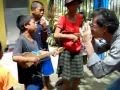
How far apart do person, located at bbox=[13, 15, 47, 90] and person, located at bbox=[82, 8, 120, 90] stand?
107cm

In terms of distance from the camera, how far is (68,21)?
16.0 ft

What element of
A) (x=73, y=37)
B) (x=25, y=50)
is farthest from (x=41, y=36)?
(x=25, y=50)

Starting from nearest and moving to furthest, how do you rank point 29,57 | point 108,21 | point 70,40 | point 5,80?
point 108,21
point 5,80
point 29,57
point 70,40

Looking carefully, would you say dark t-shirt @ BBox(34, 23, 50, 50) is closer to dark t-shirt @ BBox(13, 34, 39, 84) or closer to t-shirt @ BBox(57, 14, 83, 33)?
t-shirt @ BBox(57, 14, 83, 33)

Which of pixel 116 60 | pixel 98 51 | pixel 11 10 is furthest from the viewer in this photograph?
pixel 11 10

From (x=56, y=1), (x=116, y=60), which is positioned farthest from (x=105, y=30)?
(x=56, y=1)

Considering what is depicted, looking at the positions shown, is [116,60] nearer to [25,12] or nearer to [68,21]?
[68,21]

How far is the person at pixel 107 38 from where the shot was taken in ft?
9.95

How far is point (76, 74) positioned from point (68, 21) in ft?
2.66

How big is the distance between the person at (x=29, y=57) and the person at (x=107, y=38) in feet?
3.49

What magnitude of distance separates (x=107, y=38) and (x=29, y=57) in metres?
1.18

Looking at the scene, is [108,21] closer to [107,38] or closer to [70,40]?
[107,38]

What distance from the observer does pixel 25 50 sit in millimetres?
4117

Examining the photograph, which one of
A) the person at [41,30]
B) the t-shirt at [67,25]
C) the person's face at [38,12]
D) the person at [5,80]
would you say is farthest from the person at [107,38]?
the person's face at [38,12]
